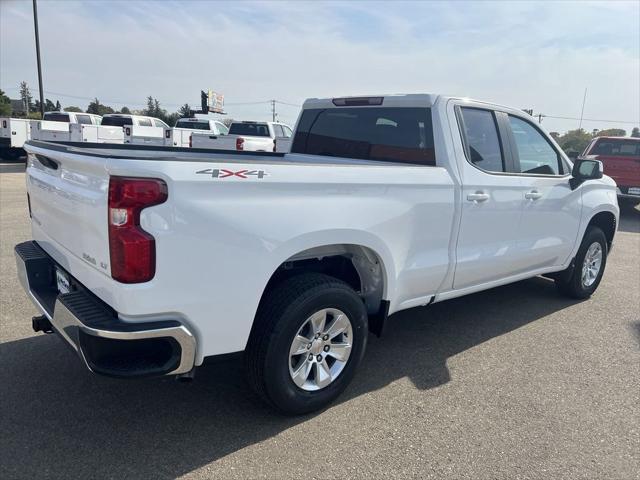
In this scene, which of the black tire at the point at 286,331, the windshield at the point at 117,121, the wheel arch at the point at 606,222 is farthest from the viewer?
the windshield at the point at 117,121

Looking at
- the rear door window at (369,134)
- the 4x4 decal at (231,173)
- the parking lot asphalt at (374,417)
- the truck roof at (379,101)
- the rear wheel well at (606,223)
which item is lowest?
the parking lot asphalt at (374,417)

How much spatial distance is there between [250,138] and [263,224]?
14.7 m

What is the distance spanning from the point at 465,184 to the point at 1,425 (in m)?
3.30

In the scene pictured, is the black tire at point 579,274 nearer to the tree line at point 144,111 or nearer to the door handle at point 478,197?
the door handle at point 478,197

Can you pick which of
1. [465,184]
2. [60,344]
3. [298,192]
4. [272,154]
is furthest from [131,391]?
[465,184]

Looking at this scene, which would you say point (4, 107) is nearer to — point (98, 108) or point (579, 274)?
point (98, 108)

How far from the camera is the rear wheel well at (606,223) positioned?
19.0ft

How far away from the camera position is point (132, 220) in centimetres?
239

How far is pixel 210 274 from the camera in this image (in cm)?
259

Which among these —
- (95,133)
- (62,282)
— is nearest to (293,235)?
(62,282)

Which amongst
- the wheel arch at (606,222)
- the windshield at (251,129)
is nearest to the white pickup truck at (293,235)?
the wheel arch at (606,222)

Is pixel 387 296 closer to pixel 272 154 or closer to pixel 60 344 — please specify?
pixel 272 154

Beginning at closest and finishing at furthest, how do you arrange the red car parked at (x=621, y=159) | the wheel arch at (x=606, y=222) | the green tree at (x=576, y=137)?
the wheel arch at (x=606, y=222) < the red car parked at (x=621, y=159) < the green tree at (x=576, y=137)

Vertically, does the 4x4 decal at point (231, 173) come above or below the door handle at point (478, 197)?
above
